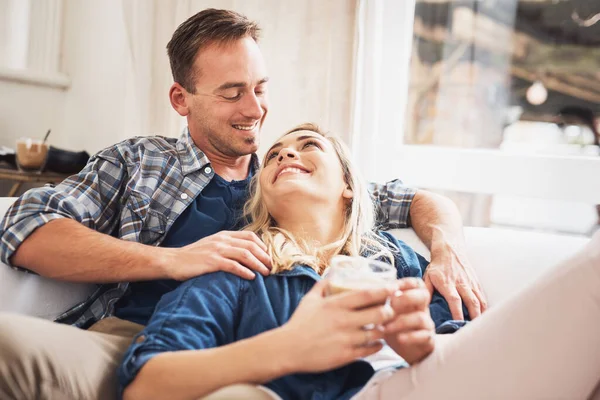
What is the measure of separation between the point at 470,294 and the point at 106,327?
950 mm

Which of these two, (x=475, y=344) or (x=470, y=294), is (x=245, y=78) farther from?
(x=475, y=344)

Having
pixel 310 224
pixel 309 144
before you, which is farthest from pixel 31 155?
pixel 310 224

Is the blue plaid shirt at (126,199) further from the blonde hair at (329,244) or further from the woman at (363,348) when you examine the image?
the woman at (363,348)

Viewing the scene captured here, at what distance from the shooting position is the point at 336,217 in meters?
1.71

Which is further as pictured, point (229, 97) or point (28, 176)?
point (28, 176)

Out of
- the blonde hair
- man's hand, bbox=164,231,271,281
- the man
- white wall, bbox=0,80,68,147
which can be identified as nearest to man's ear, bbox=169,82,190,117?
the man

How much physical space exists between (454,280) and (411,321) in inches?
22.3

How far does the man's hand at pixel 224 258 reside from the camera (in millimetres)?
1364

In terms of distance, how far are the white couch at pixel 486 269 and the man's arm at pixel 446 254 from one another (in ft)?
0.20

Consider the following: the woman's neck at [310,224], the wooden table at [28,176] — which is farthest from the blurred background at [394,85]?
the woman's neck at [310,224]

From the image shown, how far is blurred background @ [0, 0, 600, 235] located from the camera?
2613 mm

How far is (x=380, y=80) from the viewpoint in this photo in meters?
2.79

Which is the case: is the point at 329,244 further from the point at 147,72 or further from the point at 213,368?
the point at 147,72

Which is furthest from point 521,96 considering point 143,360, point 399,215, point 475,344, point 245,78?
point 143,360
